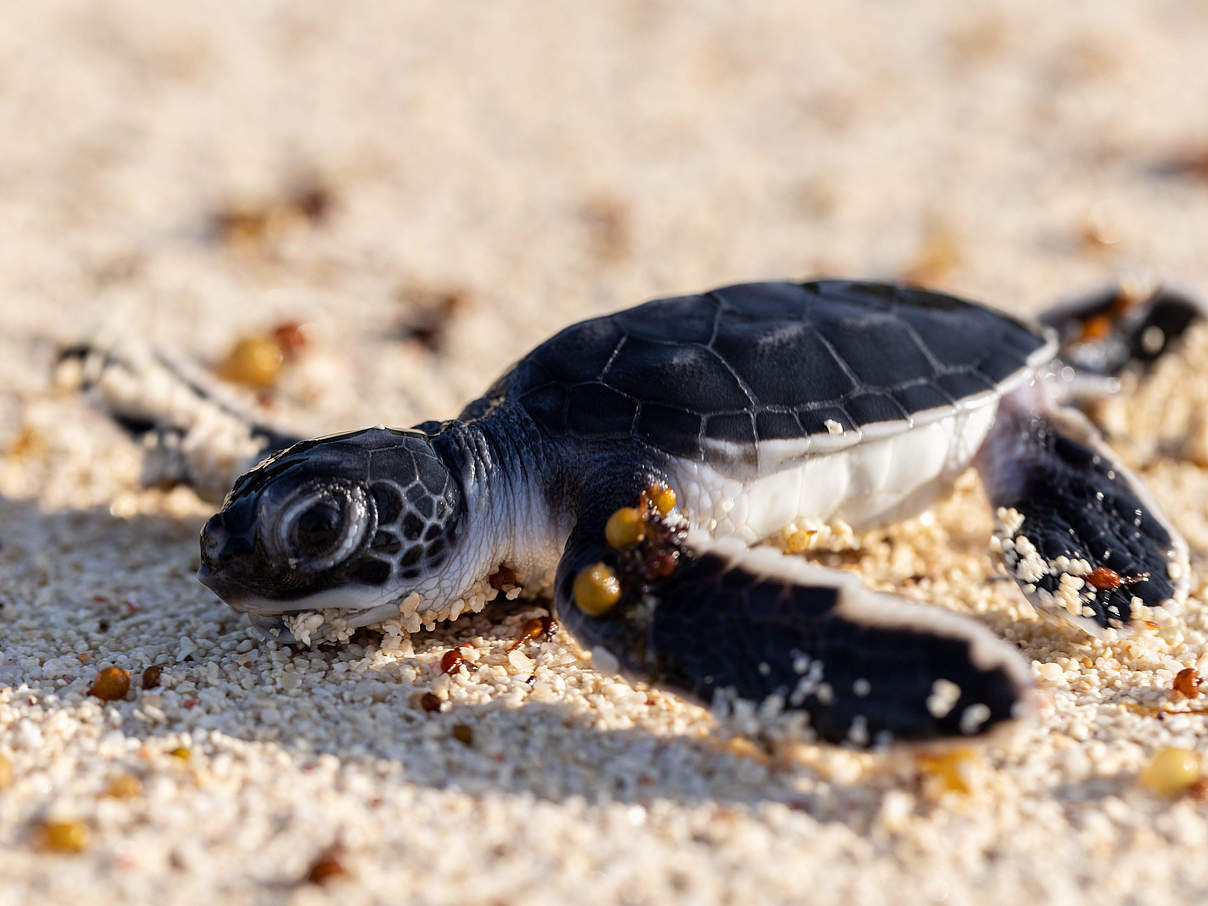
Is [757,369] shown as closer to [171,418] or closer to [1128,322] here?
[1128,322]

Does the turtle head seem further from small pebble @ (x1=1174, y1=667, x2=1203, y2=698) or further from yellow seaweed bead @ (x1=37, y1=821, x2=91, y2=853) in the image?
small pebble @ (x1=1174, y1=667, x2=1203, y2=698)

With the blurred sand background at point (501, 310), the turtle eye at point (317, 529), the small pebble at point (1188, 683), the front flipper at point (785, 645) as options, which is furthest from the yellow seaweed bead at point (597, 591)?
the small pebble at point (1188, 683)

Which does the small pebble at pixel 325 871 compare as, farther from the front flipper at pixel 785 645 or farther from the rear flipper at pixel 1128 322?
the rear flipper at pixel 1128 322

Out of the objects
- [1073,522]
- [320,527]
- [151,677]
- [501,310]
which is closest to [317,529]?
[320,527]

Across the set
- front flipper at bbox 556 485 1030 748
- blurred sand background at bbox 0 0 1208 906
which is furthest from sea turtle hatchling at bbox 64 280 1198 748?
blurred sand background at bbox 0 0 1208 906

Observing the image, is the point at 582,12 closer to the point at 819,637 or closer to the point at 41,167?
the point at 41,167
